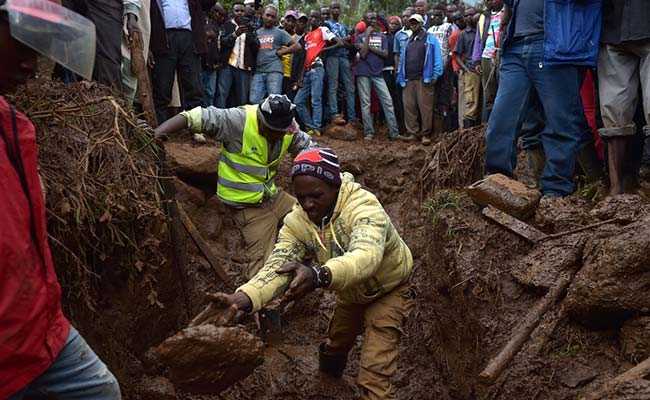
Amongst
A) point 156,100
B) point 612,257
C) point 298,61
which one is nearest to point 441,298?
point 612,257

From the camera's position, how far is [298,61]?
1082 cm

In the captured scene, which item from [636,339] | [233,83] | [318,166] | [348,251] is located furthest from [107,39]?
[636,339]

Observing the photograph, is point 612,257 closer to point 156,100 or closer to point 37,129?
point 37,129

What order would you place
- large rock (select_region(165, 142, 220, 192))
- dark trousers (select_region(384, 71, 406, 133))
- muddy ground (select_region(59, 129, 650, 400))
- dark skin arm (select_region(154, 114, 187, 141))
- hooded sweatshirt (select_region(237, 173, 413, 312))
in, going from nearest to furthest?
hooded sweatshirt (select_region(237, 173, 413, 312)) < muddy ground (select_region(59, 129, 650, 400)) < dark skin arm (select_region(154, 114, 187, 141)) < large rock (select_region(165, 142, 220, 192)) < dark trousers (select_region(384, 71, 406, 133))

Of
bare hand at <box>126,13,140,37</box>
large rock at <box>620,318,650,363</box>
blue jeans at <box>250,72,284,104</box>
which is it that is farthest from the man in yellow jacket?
blue jeans at <box>250,72,284,104</box>

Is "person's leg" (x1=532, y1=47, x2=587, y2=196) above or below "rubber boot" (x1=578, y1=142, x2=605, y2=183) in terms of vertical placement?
above

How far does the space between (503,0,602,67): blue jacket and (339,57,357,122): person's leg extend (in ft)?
22.4

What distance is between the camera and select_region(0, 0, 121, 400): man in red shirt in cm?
212

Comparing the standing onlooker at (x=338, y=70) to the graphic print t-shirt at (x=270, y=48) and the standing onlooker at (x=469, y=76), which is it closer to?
the graphic print t-shirt at (x=270, y=48)

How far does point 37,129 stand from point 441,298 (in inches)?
129

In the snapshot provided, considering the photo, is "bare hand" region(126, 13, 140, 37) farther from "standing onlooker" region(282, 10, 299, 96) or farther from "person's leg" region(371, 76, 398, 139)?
"person's leg" region(371, 76, 398, 139)

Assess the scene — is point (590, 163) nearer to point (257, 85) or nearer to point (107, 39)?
point (107, 39)

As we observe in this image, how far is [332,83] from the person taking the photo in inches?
450

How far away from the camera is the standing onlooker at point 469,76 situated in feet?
32.8
